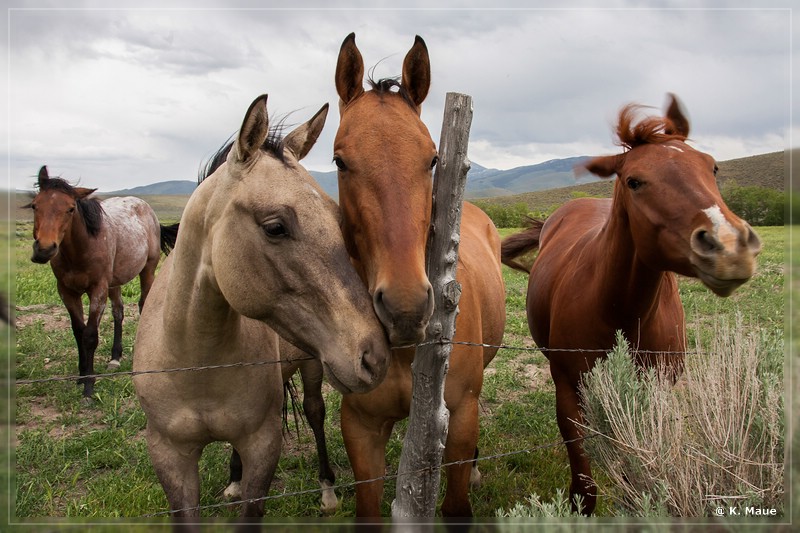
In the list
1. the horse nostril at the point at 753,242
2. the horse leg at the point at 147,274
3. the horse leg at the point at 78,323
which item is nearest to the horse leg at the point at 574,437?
the horse nostril at the point at 753,242

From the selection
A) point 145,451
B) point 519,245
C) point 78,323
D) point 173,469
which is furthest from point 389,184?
point 78,323

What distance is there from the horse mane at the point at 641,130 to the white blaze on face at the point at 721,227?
665 millimetres

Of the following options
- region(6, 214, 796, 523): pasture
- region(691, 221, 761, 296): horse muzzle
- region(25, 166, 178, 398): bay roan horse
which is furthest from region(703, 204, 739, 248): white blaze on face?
region(25, 166, 178, 398): bay roan horse

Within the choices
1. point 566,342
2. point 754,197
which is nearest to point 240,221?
point 566,342

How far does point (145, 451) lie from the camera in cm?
450

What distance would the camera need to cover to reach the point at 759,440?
236 cm

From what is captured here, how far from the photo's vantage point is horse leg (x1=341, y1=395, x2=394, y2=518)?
9.30 ft

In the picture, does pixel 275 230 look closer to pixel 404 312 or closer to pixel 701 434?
pixel 404 312

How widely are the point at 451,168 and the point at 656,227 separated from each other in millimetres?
1076

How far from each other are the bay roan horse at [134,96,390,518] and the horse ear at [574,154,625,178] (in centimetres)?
156

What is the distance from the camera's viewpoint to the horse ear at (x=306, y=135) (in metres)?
2.77

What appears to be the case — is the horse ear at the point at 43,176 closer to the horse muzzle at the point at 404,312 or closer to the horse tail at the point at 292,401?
the horse tail at the point at 292,401

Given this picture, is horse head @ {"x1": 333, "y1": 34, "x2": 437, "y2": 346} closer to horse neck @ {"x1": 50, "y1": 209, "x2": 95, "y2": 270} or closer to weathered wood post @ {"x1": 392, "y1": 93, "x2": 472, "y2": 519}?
weathered wood post @ {"x1": 392, "y1": 93, "x2": 472, "y2": 519}

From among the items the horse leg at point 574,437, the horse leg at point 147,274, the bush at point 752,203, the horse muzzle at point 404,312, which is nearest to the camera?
the horse muzzle at point 404,312
